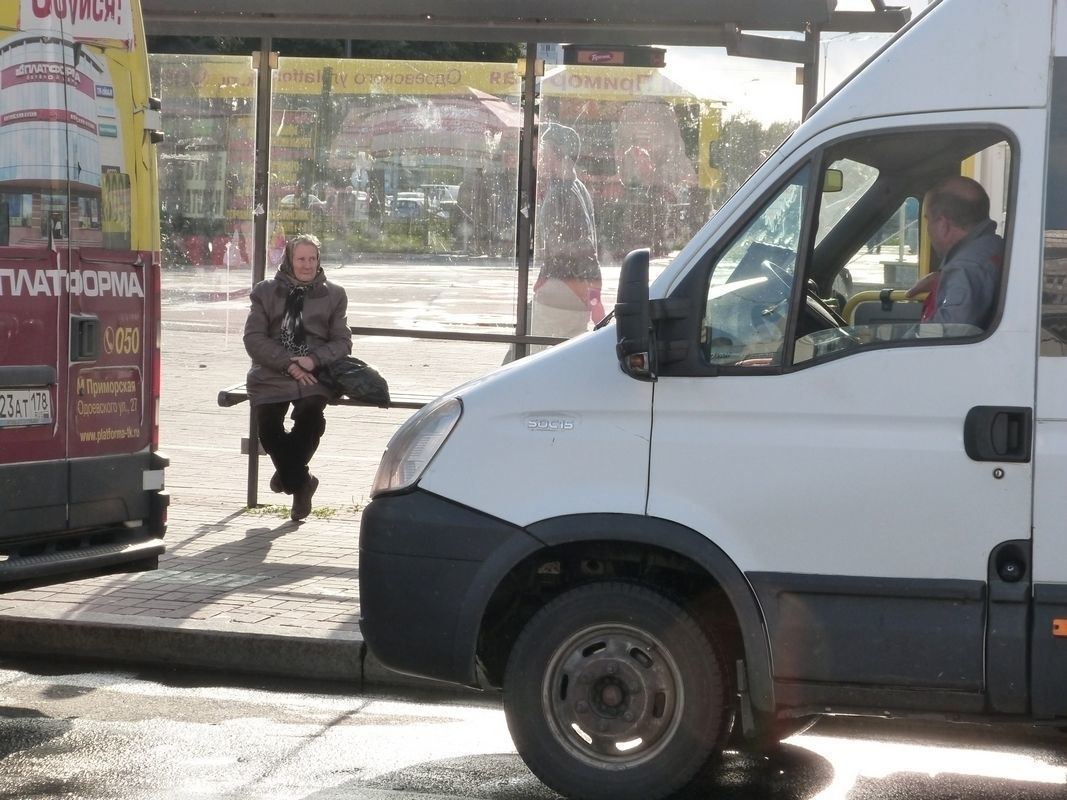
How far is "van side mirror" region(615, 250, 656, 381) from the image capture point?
14.5 ft

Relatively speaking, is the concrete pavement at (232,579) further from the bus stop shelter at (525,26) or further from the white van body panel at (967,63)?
the white van body panel at (967,63)

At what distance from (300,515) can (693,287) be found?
207 inches

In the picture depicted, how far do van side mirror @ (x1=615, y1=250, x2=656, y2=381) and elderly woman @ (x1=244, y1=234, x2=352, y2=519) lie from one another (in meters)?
4.65

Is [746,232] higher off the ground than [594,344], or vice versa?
[746,232]

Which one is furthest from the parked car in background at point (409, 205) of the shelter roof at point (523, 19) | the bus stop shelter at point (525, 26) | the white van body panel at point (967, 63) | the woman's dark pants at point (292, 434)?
the white van body panel at point (967, 63)

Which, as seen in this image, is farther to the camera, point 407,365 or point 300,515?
point 407,365

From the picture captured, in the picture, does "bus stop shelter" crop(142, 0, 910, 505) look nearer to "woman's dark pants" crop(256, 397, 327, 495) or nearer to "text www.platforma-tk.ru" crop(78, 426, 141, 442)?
"woman's dark pants" crop(256, 397, 327, 495)

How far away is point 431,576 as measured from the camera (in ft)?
15.4

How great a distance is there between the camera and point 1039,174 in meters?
4.34

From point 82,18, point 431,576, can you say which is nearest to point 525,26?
point 82,18

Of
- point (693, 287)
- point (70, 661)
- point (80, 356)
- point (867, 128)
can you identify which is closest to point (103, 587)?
point (70, 661)

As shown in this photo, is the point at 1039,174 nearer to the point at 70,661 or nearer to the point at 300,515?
the point at 70,661

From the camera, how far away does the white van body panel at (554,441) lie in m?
4.54

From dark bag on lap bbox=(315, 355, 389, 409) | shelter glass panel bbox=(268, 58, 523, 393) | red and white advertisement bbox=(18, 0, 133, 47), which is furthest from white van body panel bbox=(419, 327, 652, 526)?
shelter glass panel bbox=(268, 58, 523, 393)
